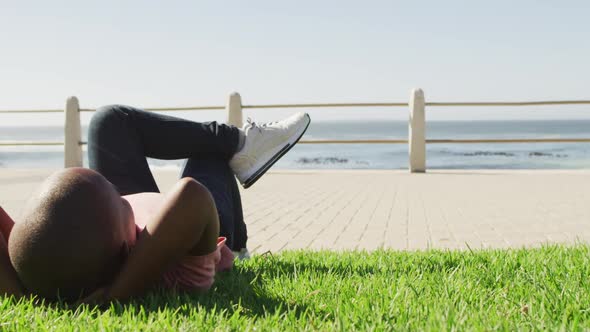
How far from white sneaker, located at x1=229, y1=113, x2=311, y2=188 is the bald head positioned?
1034 mm

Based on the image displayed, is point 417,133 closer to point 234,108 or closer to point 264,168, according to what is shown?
point 234,108

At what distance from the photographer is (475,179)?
10.4m

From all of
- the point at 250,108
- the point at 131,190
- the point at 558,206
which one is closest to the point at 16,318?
the point at 131,190

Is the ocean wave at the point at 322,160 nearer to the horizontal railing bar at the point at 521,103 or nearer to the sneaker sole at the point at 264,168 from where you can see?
the horizontal railing bar at the point at 521,103

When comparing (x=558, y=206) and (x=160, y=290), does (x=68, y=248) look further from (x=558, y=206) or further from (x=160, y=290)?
(x=558, y=206)

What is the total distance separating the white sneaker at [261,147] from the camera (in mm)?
3207

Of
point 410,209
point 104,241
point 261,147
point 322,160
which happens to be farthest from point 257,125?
point 322,160

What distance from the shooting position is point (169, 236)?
221cm

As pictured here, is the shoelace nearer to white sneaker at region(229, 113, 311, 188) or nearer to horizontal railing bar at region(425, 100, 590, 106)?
white sneaker at region(229, 113, 311, 188)

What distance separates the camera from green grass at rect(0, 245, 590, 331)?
2.14 meters

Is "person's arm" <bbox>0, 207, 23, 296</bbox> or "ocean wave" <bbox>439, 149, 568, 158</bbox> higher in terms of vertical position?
"person's arm" <bbox>0, 207, 23, 296</bbox>

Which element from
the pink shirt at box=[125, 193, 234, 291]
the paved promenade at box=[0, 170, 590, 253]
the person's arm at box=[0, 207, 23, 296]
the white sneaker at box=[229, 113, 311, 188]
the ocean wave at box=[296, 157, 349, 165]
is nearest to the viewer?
the person's arm at box=[0, 207, 23, 296]

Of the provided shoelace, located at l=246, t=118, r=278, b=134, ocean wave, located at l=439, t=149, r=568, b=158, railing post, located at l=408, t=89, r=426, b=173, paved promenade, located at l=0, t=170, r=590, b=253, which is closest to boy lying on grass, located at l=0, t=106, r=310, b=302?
shoelace, located at l=246, t=118, r=278, b=134

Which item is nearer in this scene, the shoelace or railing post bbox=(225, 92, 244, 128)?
the shoelace
